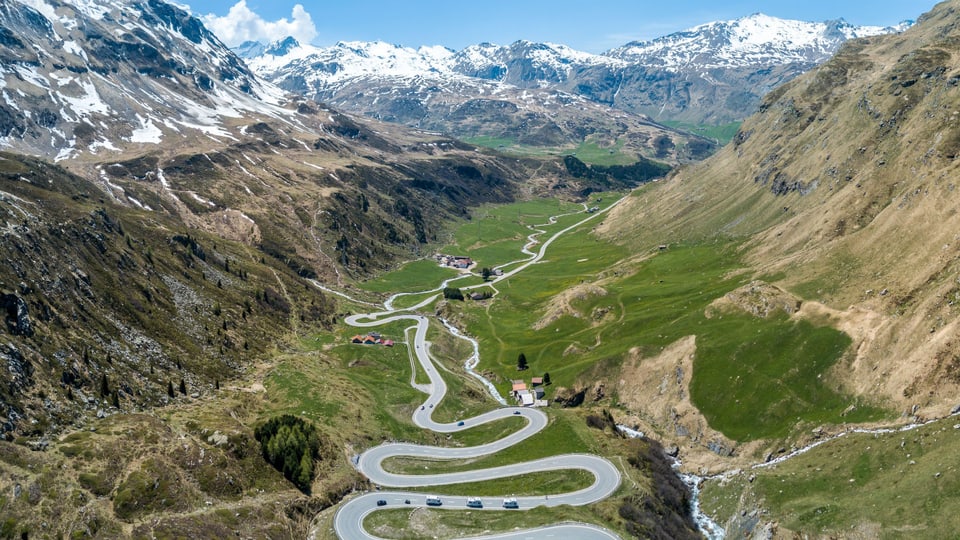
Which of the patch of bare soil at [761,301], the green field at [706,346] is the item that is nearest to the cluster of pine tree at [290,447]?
the green field at [706,346]

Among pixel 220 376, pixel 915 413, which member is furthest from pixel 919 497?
pixel 220 376

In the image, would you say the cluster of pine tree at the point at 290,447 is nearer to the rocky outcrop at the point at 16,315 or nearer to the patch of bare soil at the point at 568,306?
the rocky outcrop at the point at 16,315

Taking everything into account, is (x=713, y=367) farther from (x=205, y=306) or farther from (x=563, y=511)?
(x=205, y=306)

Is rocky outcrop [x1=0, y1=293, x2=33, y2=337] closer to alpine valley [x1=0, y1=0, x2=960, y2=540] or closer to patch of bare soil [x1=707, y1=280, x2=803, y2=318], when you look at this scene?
alpine valley [x1=0, y1=0, x2=960, y2=540]

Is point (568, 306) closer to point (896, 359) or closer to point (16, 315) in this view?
point (896, 359)

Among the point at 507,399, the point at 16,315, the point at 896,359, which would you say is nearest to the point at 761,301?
the point at 896,359

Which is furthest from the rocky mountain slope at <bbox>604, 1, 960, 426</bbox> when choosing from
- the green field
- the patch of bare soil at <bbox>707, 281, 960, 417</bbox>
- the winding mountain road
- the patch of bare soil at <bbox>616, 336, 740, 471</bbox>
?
the winding mountain road
